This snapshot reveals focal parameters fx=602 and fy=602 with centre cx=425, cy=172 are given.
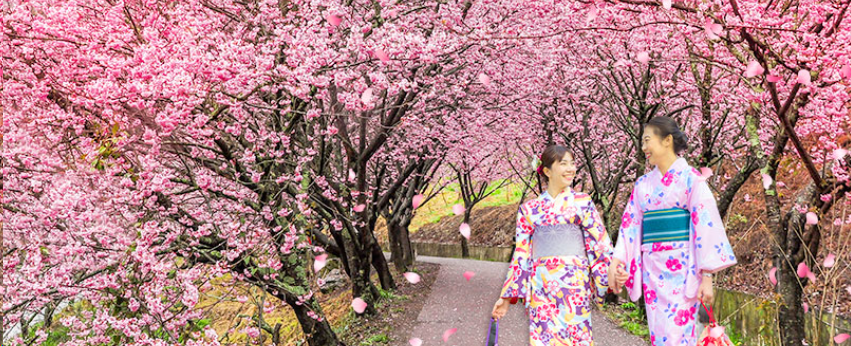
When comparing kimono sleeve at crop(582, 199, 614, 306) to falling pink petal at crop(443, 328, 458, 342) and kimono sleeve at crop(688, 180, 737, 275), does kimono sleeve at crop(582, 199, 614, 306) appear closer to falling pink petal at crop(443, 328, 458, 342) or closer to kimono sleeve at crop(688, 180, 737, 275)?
kimono sleeve at crop(688, 180, 737, 275)

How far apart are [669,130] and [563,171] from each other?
882 mm

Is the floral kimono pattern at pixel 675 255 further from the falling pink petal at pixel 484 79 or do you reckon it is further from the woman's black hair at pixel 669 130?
the falling pink petal at pixel 484 79

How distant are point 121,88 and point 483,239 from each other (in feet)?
82.2

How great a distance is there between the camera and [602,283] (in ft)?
15.9

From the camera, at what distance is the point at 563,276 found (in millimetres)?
4891

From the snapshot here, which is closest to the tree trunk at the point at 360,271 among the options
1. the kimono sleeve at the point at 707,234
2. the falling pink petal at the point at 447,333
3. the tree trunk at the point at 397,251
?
the falling pink petal at the point at 447,333

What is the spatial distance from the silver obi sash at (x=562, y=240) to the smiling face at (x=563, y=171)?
1.14ft

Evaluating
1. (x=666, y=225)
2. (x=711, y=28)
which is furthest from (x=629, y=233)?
(x=711, y=28)

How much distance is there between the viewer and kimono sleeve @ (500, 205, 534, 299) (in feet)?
16.2

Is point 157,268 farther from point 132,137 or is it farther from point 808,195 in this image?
point 808,195

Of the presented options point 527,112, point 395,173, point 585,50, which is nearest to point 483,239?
point 395,173

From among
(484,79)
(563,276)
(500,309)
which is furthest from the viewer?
(484,79)

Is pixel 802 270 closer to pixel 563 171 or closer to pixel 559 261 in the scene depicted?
pixel 559 261

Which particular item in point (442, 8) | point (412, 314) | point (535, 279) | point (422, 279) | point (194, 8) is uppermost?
point (442, 8)
